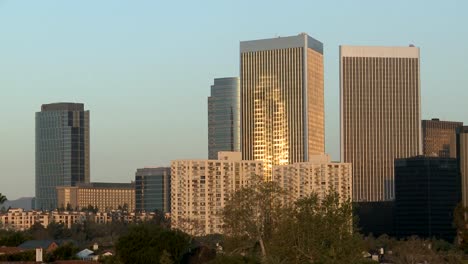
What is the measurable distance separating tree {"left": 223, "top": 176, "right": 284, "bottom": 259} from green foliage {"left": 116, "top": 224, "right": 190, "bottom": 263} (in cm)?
917

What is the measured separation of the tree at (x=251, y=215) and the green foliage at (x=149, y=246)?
30.1ft

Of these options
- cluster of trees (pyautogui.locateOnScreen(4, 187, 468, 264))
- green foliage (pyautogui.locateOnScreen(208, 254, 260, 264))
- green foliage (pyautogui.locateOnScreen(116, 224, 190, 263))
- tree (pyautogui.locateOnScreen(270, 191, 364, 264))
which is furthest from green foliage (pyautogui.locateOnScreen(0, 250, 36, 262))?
tree (pyautogui.locateOnScreen(270, 191, 364, 264))

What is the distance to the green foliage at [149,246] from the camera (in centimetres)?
11000

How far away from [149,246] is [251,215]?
45.3 feet

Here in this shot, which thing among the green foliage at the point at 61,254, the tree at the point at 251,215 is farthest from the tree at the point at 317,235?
the green foliage at the point at 61,254

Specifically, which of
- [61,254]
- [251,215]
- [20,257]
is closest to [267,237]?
[251,215]

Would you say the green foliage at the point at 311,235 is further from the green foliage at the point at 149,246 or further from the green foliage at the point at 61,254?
the green foliage at the point at 61,254

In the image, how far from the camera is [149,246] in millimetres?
111812

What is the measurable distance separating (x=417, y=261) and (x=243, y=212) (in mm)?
51964

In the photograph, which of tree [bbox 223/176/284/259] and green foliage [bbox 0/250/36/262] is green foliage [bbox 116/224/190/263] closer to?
green foliage [bbox 0/250/36/262]

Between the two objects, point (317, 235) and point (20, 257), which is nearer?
point (317, 235)

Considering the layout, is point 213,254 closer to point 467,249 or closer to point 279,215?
point 279,215

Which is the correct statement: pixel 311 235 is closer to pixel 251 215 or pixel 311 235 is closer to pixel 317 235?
pixel 317 235

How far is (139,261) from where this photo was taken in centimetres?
10994
